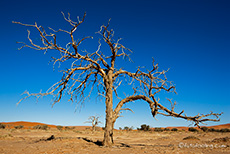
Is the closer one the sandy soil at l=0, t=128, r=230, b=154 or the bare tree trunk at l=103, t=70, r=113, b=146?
the sandy soil at l=0, t=128, r=230, b=154

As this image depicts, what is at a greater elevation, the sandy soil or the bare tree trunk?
the bare tree trunk

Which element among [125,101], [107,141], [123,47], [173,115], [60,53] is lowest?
[107,141]

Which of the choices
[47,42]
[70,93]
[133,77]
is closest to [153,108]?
[133,77]

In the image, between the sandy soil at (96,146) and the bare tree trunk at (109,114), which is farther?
the bare tree trunk at (109,114)

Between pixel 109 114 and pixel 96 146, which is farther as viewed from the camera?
pixel 109 114

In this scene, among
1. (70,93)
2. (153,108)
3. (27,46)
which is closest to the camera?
(27,46)

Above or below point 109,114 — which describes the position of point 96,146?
below

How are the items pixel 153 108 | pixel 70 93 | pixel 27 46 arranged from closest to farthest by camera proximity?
pixel 27 46 < pixel 153 108 < pixel 70 93

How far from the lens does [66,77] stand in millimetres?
10641

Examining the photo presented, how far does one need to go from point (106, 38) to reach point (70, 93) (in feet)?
12.8

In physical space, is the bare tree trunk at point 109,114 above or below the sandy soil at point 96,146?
above

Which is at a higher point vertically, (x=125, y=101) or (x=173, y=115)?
(x=125, y=101)

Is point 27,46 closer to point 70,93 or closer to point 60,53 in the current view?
point 60,53

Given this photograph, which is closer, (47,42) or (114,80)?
(47,42)
